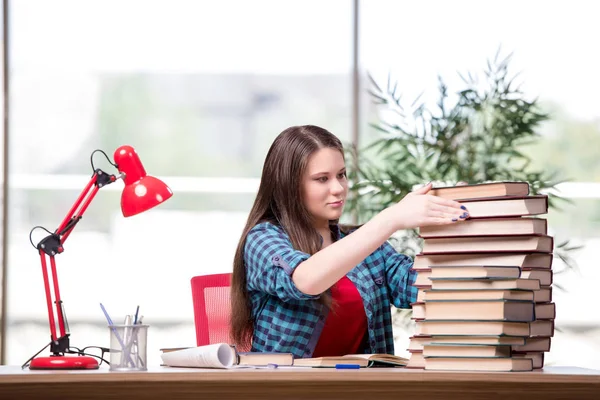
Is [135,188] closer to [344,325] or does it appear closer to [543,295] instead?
[344,325]

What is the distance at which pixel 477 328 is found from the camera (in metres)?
1.57

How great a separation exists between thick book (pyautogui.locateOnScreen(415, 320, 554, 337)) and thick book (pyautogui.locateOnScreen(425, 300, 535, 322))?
0.04 ft

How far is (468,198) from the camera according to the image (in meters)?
1.64

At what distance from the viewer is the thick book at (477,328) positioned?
155 centimetres

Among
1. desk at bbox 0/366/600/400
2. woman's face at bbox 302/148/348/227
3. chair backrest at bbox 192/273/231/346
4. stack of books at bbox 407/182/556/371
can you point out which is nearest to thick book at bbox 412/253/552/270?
stack of books at bbox 407/182/556/371

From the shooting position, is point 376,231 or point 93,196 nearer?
point 376,231

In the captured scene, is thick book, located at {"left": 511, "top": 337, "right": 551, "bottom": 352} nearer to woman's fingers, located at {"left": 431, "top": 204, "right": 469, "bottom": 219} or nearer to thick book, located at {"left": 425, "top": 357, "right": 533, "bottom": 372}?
thick book, located at {"left": 425, "top": 357, "right": 533, "bottom": 372}

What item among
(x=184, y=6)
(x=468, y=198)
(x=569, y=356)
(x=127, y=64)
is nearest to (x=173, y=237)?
(x=127, y=64)

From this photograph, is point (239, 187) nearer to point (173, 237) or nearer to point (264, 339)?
point (173, 237)

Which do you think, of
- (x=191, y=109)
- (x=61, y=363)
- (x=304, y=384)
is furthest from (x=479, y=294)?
(x=191, y=109)

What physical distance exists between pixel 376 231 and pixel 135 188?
612 millimetres

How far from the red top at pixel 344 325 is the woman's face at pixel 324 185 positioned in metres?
0.20

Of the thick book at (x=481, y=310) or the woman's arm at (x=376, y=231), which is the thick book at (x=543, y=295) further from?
the woman's arm at (x=376, y=231)

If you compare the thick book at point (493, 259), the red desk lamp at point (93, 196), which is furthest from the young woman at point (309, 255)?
the thick book at point (493, 259)
